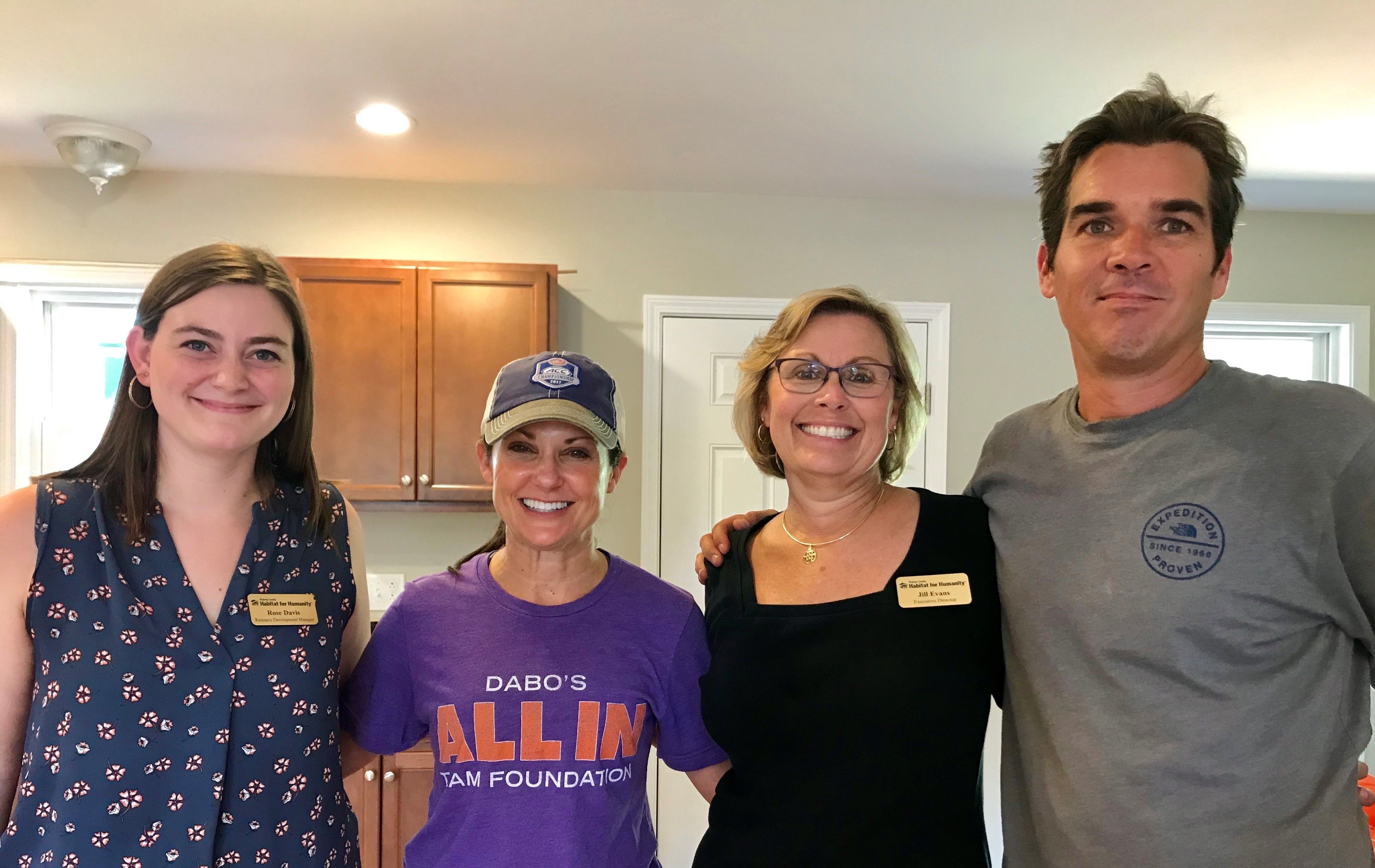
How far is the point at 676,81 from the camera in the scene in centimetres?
242

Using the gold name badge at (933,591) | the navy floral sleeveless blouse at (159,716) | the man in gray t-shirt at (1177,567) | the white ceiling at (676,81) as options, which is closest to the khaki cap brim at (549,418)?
the navy floral sleeveless blouse at (159,716)

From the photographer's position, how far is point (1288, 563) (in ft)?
3.77

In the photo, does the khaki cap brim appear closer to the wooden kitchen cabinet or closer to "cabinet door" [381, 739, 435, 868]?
the wooden kitchen cabinet

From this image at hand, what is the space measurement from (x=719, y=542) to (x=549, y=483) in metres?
0.37

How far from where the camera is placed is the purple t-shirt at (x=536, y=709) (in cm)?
129

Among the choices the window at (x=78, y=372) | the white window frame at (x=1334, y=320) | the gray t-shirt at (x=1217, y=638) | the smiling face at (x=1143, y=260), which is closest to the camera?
the gray t-shirt at (x=1217, y=638)

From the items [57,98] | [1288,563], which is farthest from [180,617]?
[57,98]

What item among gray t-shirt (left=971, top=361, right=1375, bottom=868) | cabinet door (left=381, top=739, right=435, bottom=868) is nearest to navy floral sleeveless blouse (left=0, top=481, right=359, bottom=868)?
gray t-shirt (left=971, top=361, right=1375, bottom=868)

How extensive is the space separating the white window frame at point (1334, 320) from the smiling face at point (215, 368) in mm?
3758

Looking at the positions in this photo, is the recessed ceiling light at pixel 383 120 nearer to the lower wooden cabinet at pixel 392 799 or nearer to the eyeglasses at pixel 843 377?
the eyeglasses at pixel 843 377

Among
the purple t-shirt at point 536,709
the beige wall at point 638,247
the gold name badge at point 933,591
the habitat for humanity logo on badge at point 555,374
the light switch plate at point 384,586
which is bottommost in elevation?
the light switch plate at point 384,586

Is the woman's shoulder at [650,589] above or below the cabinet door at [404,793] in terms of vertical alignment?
above

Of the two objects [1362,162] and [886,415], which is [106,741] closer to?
[886,415]

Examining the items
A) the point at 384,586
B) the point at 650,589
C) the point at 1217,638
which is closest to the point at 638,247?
the point at 384,586
